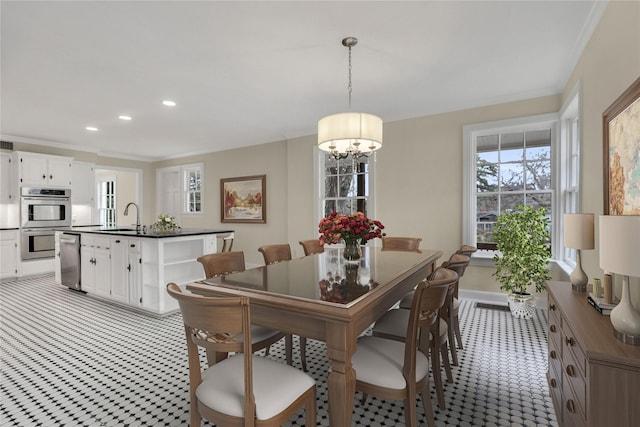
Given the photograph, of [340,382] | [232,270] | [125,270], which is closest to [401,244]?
[232,270]

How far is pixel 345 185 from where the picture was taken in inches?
215

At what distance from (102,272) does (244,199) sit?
122 inches

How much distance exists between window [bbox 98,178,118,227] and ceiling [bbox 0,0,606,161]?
15.9ft

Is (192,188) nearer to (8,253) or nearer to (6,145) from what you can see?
(6,145)

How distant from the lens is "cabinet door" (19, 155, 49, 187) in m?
5.82

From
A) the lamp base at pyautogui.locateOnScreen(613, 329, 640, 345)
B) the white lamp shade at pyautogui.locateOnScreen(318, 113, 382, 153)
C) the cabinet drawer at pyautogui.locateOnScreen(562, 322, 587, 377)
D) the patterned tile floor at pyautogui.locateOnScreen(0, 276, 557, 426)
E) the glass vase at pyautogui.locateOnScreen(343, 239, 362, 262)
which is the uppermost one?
the white lamp shade at pyautogui.locateOnScreen(318, 113, 382, 153)

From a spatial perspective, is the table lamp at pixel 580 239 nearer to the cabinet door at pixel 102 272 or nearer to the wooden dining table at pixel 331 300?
the wooden dining table at pixel 331 300

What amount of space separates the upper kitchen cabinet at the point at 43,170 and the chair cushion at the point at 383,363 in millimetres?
7231

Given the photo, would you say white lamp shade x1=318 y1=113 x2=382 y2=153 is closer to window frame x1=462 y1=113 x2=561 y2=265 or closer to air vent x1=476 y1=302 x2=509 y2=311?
window frame x1=462 y1=113 x2=561 y2=265

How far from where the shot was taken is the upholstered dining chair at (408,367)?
1449 millimetres

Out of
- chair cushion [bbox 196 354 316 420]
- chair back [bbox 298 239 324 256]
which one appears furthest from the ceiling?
chair cushion [bbox 196 354 316 420]

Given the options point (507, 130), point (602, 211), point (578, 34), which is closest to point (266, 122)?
point (507, 130)

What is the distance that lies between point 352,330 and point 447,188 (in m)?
3.66

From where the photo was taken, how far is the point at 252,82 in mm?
3637
